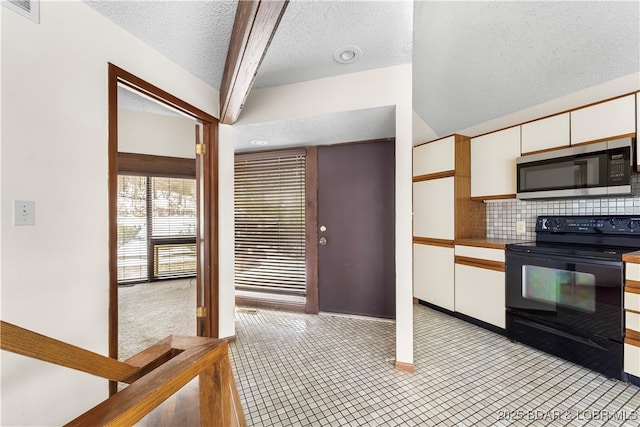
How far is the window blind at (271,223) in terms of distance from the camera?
3.32m

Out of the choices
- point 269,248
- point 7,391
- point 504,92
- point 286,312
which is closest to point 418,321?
point 286,312

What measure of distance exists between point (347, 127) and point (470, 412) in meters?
2.26

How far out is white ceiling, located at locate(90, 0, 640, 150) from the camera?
1572mm

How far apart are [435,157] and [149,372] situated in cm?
315

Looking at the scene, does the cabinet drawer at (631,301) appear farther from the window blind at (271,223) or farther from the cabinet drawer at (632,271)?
the window blind at (271,223)

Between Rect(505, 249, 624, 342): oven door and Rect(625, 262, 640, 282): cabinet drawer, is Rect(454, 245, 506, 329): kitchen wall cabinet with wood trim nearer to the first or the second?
Rect(505, 249, 624, 342): oven door

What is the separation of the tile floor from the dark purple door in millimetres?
454

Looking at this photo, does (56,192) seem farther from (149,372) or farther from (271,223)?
(271,223)

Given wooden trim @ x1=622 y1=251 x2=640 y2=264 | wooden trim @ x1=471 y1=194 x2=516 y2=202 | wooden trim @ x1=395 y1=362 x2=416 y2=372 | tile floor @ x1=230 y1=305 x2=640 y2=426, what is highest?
wooden trim @ x1=471 y1=194 x2=516 y2=202

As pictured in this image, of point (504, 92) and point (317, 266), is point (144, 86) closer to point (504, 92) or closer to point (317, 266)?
point (317, 266)

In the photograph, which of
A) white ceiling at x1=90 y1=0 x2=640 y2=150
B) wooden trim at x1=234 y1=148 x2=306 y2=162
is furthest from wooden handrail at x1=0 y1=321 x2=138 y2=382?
wooden trim at x1=234 y1=148 x2=306 y2=162

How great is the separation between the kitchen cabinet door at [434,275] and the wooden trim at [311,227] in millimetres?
1254

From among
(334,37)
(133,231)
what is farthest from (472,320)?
(133,231)

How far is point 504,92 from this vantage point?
8.96 feet
